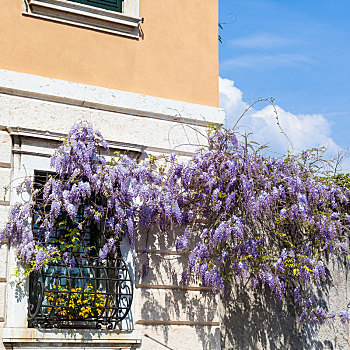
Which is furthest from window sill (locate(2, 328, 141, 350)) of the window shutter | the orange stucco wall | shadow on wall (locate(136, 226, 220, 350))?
the window shutter

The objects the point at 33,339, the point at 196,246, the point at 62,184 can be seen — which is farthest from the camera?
the point at 196,246

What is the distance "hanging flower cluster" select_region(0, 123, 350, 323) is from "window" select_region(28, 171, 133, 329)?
0.10 m

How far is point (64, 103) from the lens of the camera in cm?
666

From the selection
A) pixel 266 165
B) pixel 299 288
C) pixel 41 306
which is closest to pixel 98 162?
pixel 41 306

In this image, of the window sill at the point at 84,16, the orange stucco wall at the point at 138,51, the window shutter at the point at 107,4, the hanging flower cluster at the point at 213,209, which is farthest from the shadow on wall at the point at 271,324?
the window shutter at the point at 107,4

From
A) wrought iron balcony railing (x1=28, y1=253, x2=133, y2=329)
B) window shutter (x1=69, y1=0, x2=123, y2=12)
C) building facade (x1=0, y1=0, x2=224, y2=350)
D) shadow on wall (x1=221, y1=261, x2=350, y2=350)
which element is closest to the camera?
wrought iron balcony railing (x1=28, y1=253, x2=133, y2=329)

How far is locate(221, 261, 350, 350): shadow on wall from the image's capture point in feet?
23.7

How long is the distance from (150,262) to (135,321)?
62 centimetres

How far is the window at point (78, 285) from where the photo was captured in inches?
239

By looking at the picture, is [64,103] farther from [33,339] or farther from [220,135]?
[33,339]

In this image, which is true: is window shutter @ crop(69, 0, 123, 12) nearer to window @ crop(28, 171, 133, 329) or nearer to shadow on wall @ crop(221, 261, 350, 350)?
window @ crop(28, 171, 133, 329)

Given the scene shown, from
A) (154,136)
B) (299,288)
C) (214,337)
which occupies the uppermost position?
(154,136)

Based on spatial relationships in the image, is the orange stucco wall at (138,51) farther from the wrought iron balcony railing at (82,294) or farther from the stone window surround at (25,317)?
the wrought iron balcony railing at (82,294)

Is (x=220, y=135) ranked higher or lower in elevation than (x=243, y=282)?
higher
